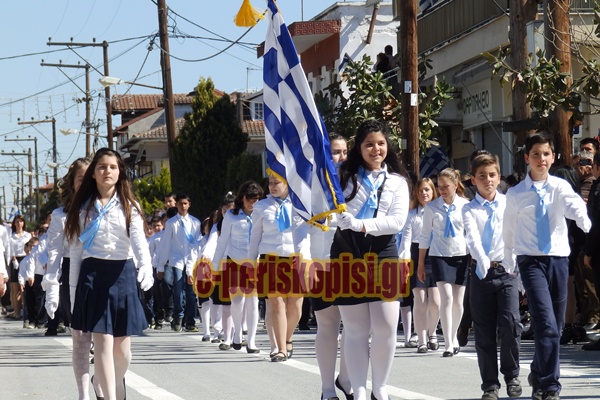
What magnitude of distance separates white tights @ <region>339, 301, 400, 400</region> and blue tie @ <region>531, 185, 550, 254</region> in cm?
138

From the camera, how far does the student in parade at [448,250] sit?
13.7 metres

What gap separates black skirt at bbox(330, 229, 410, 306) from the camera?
8.42 m

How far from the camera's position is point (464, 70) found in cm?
2947

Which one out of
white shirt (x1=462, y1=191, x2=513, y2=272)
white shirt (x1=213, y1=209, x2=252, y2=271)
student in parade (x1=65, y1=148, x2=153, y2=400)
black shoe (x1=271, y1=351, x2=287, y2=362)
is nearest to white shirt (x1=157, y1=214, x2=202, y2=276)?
white shirt (x1=213, y1=209, x2=252, y2=271)

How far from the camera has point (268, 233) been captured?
45.1 ft

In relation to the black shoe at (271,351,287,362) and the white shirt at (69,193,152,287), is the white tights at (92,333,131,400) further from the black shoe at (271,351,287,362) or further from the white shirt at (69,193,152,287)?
the black shoe at (271,351,287,362)

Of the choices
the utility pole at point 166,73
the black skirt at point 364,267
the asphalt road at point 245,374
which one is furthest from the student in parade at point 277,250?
the utility pole at point 166,73

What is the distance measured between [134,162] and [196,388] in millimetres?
76338

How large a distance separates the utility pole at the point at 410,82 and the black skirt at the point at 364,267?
1206 centimetres

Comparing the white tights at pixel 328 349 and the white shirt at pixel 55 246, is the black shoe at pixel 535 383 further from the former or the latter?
the white shirt at pixel 55 246

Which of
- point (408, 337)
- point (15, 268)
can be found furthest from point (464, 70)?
point (408, 337)

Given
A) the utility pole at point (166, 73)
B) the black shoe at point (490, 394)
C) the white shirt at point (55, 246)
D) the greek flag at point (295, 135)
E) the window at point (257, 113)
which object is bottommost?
the black shoe at point (490, 394)

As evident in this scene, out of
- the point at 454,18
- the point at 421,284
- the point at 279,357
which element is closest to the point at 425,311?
the point at 421,284

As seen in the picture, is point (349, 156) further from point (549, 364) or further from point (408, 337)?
point (408, 337)
